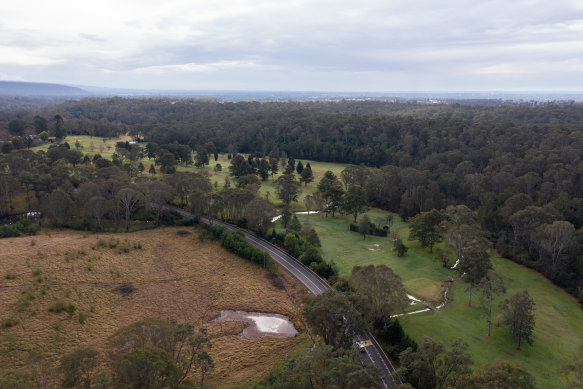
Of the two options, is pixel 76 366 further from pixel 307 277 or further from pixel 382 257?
pixel 382 257

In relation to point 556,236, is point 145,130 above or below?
above

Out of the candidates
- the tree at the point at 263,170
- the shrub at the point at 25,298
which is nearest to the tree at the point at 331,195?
the tree at the point at 263,170

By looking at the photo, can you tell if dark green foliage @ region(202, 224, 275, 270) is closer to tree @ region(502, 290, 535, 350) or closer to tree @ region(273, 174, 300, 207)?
tree @ region(273, 174, 300, 207)

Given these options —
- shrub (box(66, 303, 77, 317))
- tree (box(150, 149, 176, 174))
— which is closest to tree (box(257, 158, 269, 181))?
tree (box(150, 149, 176, 174))

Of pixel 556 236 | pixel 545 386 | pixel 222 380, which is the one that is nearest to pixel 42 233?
pixel 222 380

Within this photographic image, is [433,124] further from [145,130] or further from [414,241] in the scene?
[145,130]

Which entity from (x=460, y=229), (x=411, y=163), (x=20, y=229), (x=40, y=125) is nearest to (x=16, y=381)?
(x=20, y=229)
